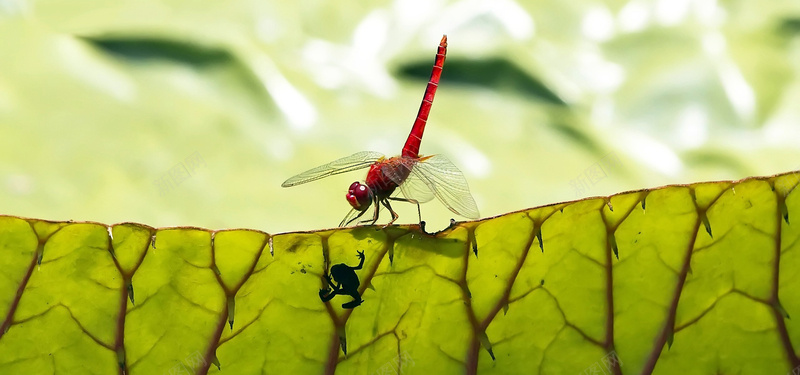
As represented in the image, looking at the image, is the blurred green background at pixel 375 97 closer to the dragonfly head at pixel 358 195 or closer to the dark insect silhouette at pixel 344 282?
the dragonfly head at pixel 358 195

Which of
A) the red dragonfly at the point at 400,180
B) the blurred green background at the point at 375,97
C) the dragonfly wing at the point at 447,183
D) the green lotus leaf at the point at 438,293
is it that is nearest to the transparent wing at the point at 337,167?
the red dragonfly at the point at 400,180

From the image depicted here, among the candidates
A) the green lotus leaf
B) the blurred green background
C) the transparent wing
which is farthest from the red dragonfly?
the green lotus leaf

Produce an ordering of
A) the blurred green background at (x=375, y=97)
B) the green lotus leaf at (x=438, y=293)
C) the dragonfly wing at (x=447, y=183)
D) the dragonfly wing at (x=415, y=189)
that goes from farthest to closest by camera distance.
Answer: the blurred green background at (x=375, y=97) < the dragonfly wing at (x=415, y=189) < the dragonfly wing at (x=447, y=183) < the green lotus leaf at (x=438, y=293)

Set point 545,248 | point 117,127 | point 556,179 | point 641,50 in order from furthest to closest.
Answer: point 641,50 → point 556,179 → point 117,127 → point 545,248

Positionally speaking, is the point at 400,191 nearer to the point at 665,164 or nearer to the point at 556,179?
the point at 556,179

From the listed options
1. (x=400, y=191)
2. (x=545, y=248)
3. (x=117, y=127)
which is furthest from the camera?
(x=117, y=127)

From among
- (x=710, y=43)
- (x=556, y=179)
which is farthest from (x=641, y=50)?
(x=556, y=179)
